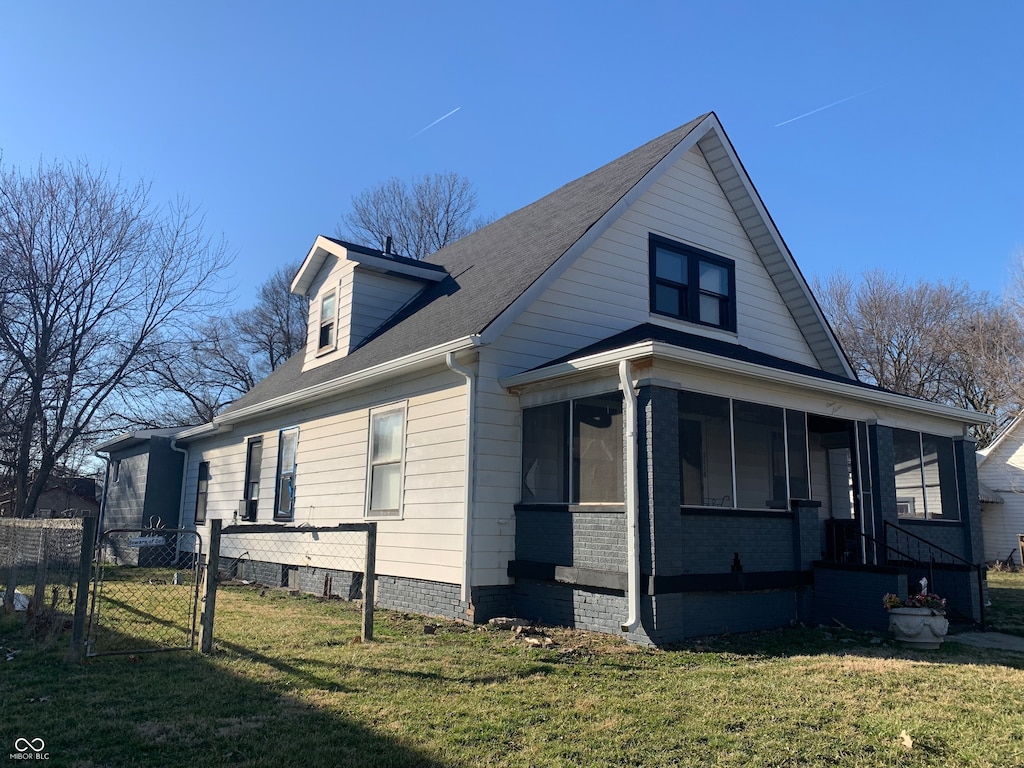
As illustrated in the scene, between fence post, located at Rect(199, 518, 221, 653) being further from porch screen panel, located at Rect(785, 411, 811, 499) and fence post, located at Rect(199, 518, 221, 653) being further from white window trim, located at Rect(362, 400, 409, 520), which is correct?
porch screen panel, located at Rect(785, 411, 811, 499)

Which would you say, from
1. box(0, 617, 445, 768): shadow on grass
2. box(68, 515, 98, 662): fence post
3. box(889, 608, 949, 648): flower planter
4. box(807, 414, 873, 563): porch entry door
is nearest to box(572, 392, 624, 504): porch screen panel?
box(889, 608, 949, 648): flower planter

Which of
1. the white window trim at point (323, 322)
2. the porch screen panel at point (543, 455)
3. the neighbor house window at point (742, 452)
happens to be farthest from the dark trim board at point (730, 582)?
the white window trim at point (323, 322)

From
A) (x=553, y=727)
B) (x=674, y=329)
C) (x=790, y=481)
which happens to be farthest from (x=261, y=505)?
(x=553, y=727)

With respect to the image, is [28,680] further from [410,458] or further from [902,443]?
[902,443]

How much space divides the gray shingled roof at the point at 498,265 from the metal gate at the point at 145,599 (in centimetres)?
383

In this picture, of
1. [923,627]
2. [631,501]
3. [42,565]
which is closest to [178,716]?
[42,565]

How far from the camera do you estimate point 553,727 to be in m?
4.93

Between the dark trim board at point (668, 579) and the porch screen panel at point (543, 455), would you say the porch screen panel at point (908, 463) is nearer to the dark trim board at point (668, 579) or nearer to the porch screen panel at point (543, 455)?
the dark trim board at point (668, 579)

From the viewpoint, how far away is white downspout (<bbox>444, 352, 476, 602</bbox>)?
9.16m

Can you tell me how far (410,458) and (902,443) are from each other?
Answer: 24.1 ft

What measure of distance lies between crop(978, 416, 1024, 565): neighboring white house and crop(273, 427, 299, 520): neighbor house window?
2169 centimetres

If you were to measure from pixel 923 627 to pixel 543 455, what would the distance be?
4582mm

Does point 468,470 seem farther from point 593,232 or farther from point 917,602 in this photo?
point 917,602

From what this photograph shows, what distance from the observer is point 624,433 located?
28.6 feet
